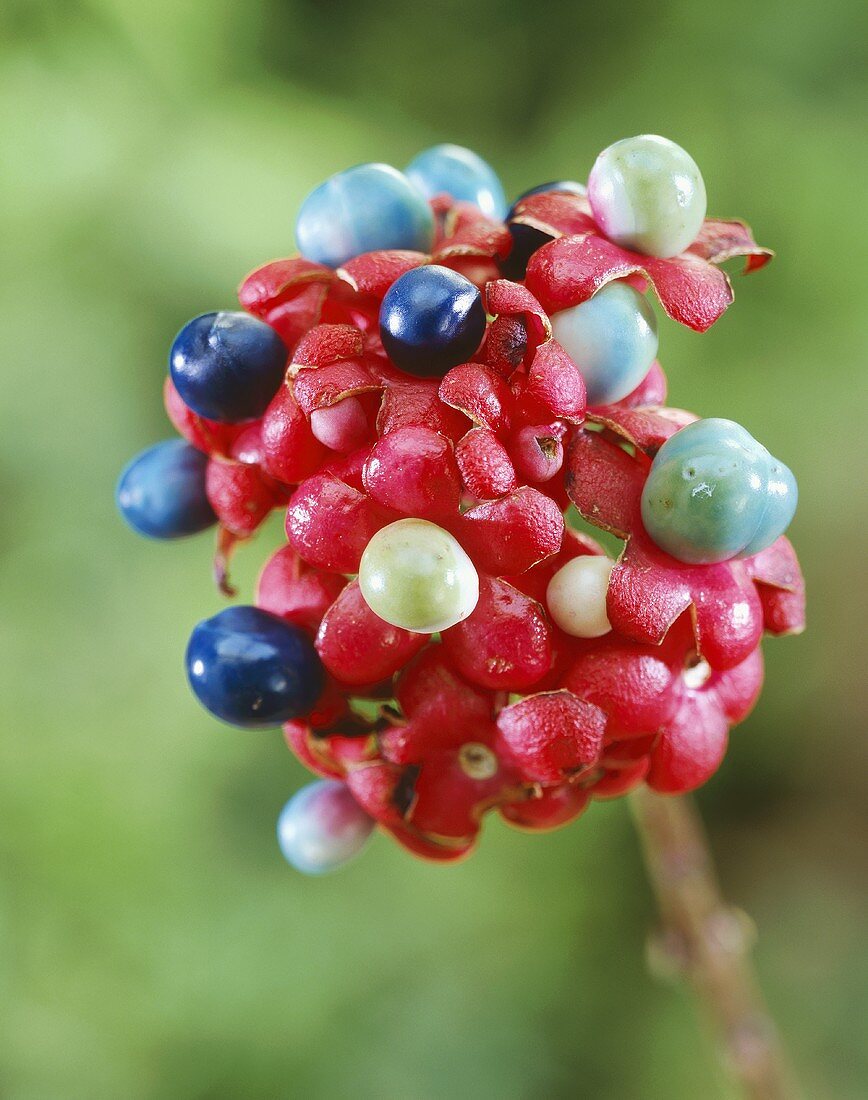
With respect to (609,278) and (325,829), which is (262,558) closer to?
(325,829)

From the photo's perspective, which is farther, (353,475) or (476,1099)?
(476,1099)

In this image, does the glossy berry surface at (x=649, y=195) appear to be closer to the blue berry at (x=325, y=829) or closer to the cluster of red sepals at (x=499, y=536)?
the cluster of red sepals at (x=499, y=536)

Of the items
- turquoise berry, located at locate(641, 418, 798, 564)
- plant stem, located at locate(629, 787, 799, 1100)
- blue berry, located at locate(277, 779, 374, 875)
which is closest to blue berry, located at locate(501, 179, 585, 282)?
turquoise berry, located at locate(641, 418, 798, 564)

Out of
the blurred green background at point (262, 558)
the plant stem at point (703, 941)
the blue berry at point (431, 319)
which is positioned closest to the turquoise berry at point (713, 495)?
the blue berry at point (431, 319)

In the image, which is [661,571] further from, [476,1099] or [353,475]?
[476,1099]

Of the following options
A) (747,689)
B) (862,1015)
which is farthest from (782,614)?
(862,1015)

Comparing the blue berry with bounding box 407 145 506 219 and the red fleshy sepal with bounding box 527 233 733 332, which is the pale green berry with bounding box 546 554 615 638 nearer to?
the red fleshy sepal with bounding box 527 233 733 332
